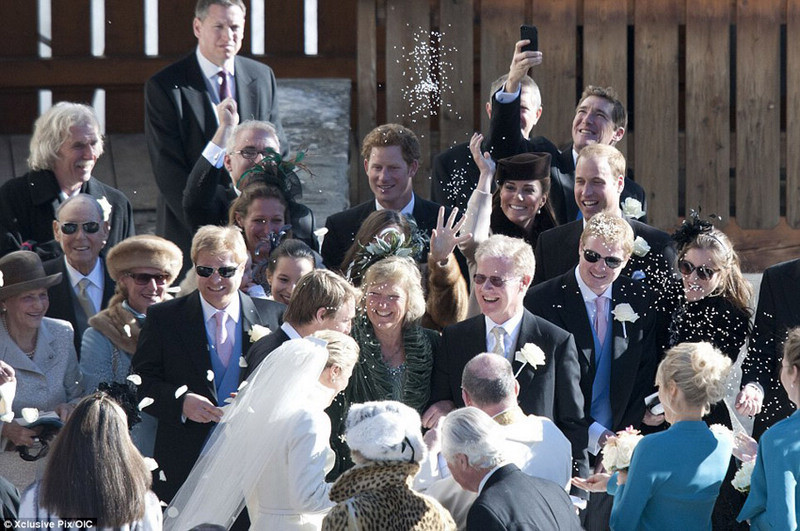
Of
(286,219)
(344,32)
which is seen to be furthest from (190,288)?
(344,32)

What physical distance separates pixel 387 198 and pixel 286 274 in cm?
93

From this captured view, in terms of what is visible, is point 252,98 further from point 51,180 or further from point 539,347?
point 539,347

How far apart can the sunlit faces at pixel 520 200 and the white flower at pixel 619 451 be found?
1.78 metres

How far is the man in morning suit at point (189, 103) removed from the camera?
9.10 metres

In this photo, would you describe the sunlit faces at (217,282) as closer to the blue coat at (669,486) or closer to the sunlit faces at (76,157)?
the sunlit faces at (76,157)

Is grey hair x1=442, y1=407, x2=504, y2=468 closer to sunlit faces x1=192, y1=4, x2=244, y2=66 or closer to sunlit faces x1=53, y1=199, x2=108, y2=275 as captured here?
sunlit faces x1=53, y1=199, x2=108, y2=275

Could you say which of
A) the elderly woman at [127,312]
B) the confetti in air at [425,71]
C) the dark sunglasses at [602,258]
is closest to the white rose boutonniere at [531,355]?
the dark sunglasses at [602,258]

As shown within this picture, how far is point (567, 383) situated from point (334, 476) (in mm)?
1111

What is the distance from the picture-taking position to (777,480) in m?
6.14

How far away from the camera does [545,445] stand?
6227mm

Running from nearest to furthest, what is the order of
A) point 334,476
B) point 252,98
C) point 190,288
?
point 334,476 < point 190,288 < point 252,98

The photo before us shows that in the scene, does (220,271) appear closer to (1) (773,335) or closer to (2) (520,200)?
(2) (520,200)

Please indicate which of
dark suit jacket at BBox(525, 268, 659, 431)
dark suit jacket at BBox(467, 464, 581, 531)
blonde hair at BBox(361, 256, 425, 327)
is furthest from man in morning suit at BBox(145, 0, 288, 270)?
dark suit jacket at BBox(467, 464, 581, 531)

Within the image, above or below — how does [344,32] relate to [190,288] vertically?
above
